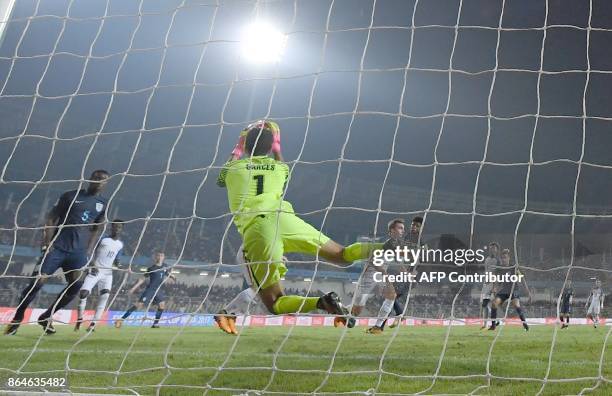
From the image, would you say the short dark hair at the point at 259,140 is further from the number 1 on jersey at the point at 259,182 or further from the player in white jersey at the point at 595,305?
the player in white jersey at the point at 595,305

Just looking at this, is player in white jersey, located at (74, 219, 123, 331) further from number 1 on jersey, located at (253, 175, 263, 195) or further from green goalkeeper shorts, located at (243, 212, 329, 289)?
green goalkeeper shorts, located at (243, 212, 329, 289)

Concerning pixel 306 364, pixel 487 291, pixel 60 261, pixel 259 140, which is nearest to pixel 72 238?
pixel 60 261

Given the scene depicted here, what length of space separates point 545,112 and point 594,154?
2.03m

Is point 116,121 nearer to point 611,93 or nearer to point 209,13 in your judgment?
point 209,13

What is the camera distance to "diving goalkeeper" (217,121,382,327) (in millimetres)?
2445

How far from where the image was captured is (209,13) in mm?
11406

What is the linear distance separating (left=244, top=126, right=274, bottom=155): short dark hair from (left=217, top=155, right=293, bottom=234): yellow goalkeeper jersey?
0.14 metres

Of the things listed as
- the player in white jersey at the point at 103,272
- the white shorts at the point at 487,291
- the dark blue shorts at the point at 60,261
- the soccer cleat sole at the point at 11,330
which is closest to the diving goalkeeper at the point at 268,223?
the dark blue shorts at the point at 60,261

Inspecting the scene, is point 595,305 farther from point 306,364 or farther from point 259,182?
point 259,182

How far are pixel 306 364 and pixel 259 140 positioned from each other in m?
1.44

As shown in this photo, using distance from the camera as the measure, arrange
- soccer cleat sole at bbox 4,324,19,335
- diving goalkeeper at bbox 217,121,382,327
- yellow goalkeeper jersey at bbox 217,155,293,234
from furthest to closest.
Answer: soccer cleat sole at bbox 4,324,19,335 < yellow goalkeeper jersey at bbox 217,155,293,234 < diving goalkeeper at bbox 217,121,382,327

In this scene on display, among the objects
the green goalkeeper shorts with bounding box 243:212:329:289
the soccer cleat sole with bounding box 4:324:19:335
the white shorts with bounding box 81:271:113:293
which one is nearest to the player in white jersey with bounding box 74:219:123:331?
the white shorts with bounding box 81:271:113:293

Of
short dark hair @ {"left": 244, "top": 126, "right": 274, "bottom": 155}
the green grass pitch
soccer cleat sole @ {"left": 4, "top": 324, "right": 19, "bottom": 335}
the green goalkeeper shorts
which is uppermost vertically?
short dark hair @ {"left": 244, "top": 126, "right": 274, "bottom": 155}

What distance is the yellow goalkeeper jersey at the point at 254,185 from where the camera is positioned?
2.58 metres
